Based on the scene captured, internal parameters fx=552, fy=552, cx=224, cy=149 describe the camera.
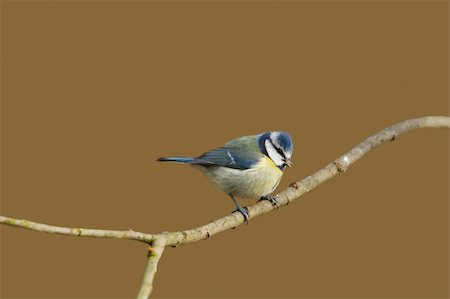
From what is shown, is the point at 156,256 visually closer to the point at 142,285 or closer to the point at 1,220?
the point at 142,285

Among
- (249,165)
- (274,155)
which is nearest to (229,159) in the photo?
(249,165)

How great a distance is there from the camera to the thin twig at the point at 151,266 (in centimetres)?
273

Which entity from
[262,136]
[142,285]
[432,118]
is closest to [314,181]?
[262,136]

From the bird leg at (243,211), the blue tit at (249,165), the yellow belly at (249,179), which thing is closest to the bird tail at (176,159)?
the blue tit at (249,165)

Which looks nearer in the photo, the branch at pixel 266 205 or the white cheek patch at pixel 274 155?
the branch at pixel 266 205

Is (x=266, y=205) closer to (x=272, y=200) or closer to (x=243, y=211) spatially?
(x=272, y=200)

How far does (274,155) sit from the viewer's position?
14.8ft

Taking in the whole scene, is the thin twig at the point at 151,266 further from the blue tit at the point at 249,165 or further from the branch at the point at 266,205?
the blue tit at the point at 249,165

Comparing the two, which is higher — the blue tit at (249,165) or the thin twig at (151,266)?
the blue tit at (249,165)

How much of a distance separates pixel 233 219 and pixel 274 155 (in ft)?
2.84

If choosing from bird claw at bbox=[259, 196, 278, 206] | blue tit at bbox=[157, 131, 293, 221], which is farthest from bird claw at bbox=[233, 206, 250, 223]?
bird claw at bbox=[259, 196, 278, 206]

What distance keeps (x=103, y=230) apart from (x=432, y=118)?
3767mm

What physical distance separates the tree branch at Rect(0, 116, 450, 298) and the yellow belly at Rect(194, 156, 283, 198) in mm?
110

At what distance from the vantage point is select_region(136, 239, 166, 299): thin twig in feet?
8.97
